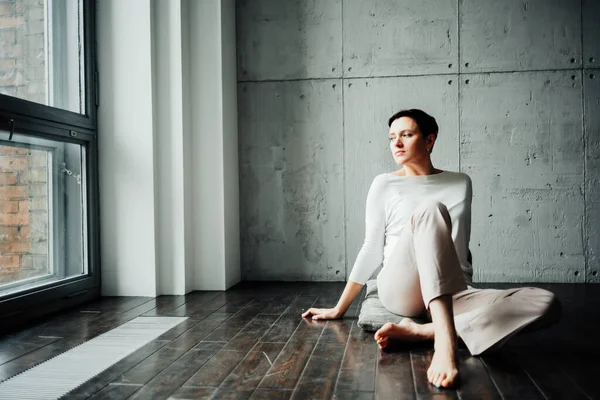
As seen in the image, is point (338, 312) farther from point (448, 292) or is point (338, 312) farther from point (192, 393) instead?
point (192, 393)

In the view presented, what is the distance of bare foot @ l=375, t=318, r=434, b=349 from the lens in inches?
89.1

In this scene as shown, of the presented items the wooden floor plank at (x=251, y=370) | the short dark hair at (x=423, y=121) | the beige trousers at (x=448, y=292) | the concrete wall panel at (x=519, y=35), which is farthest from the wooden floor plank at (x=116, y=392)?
the concrete wall panel at (x=519, y=35)

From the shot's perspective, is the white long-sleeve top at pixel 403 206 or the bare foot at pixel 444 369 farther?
the white long-sleeve top at pixel 403 206

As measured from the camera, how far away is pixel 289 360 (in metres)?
2.21

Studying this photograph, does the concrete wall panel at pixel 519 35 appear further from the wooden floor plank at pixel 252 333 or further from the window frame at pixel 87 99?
the window frame at pixel 87 99

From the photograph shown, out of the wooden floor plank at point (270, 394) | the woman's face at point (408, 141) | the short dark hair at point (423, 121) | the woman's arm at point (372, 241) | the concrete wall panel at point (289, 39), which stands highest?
the concrete wall panel at point (289, 39)

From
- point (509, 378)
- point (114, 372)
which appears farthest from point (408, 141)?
point (114, 372)

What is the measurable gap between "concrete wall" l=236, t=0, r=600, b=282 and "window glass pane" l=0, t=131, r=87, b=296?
4.59 ft

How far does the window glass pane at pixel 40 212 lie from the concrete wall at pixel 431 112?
1.40 m

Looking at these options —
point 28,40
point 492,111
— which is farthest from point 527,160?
point 28,40

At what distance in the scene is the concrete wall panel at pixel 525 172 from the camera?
4219 mm

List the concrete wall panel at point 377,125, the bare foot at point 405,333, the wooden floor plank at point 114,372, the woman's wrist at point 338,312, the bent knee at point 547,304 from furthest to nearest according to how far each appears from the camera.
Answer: the concrete wall panel at point 377,125
the woman's wrist at point 338,312
the bare foot at point 405,333
the bent knee at point 547,304
the wooden floor plank at point 114,372

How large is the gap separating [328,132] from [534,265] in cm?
195

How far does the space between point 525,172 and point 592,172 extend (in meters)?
0.50
